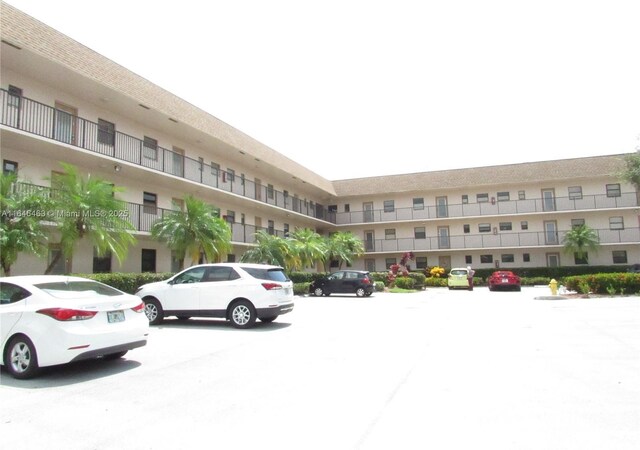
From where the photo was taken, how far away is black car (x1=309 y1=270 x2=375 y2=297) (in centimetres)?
2533

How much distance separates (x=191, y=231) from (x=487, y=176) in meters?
32.3

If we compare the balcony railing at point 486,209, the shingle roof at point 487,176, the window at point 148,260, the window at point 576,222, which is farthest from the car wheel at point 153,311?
the window at point 576,222

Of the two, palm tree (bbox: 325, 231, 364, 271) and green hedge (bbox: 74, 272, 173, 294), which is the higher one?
palm tree (bbox: 325, 231, 364, 271)

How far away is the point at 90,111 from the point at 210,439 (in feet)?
62.5

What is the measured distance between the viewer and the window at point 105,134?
1967cm

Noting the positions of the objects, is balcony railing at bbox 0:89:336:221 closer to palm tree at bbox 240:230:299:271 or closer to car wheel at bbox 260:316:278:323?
palm tree at bbox 240:230:299:271

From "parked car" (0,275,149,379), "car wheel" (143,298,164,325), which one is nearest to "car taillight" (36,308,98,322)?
"parked car" (0,275,149,379)

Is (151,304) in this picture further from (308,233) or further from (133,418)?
(308,233)

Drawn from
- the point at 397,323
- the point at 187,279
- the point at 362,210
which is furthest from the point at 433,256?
the point at 187,279

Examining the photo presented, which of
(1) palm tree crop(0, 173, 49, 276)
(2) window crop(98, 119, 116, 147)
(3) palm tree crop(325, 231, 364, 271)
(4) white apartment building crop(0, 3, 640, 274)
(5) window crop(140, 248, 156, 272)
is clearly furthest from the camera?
(3) palm tree crop(325, 231, 364, 271)

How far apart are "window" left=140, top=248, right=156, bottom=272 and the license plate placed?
16.0 m

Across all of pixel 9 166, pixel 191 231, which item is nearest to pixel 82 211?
pixel 9 166

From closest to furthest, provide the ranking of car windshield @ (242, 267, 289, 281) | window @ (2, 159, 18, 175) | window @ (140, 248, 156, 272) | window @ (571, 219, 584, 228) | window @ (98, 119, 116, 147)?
car windshield @ (242, 267, 289, 281)
window @ (2, 159, 18, 175)
window @ (98, 119, 116, 147)
window @ (140, 248, 156, 272)
window @ (571, 219, 584, 228)

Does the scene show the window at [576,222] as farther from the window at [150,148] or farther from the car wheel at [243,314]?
the car wheel at [243,314]
